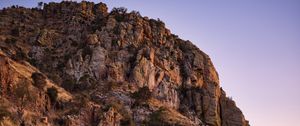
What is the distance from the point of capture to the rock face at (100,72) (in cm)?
7900

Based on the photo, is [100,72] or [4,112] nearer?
[4,112]

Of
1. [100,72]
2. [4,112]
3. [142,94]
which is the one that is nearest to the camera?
[4,112]

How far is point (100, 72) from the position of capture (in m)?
100

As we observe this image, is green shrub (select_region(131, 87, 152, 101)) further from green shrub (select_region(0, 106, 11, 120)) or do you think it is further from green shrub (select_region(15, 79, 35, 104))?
green shrub (select_region(0, 106, 11, 120))

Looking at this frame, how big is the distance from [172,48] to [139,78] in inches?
794

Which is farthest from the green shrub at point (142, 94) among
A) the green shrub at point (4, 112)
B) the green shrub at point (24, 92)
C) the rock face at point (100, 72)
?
the green shrub at point (4, 112)

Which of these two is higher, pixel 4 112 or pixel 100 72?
pixel 100 72

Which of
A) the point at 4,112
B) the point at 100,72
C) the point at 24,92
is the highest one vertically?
the point at 100,72

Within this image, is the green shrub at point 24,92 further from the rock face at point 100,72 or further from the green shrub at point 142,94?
the green shrub at point 142,94

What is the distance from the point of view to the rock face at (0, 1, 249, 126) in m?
79.0

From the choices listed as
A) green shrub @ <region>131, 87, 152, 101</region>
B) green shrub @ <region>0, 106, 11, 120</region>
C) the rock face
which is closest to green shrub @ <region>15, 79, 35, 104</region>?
the rock face

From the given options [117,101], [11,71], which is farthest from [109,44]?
[11,71]

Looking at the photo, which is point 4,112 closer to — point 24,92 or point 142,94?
point 24,92

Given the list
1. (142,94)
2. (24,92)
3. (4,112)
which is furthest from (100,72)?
(4,112)
